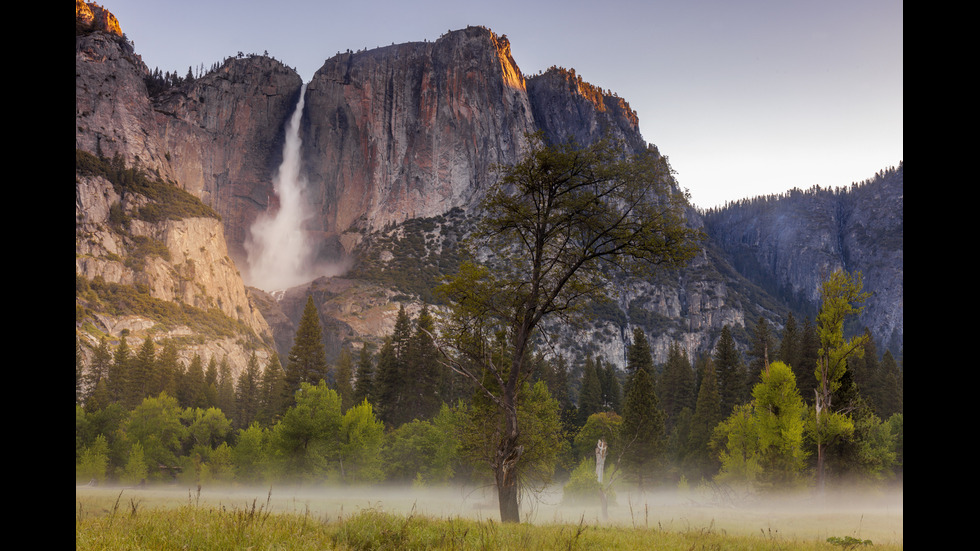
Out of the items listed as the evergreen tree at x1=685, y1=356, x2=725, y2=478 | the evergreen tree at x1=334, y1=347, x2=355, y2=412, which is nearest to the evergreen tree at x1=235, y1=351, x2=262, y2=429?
the evergreen tree at x1=334, y1=347, x2=355, y2=412

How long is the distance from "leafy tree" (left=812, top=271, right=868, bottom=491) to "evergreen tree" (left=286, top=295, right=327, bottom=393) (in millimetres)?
50237

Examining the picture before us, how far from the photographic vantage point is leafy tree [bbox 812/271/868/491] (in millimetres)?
28594

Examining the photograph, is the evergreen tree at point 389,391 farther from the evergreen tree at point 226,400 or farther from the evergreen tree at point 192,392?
the evergreen tree at point 192,392

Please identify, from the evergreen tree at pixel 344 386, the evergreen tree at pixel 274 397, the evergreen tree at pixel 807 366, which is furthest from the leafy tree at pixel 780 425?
the evergreen tree at pixel 274 397

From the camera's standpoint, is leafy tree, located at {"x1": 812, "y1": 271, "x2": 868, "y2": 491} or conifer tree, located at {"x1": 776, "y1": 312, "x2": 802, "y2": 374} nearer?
leafy tree, located at {"x1": 812, "y1": 271, "x2": 868, "y2": 491}

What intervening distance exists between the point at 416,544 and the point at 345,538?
3.18 ft

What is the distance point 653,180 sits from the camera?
14492mm

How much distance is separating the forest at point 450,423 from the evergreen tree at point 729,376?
6.2 inches

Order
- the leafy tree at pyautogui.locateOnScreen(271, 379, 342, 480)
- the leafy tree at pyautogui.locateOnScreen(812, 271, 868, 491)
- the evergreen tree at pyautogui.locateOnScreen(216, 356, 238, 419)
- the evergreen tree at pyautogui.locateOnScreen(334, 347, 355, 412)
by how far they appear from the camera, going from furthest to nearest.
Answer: the evergreen tree at pyautogui.locateOnScreen(216, 356, 238, 419) → the evergreen tree at pyautogui.locateOnScreen(334, 347, 355, 412) → the leafy tree at pyautogui.locateOnScreen(271, 379, 342, 480) → the leafy tree at pyautogui.locateOnScreen(812, 271, 868, 491)

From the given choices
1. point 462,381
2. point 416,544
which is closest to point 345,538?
point 416,544

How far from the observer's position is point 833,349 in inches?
1153

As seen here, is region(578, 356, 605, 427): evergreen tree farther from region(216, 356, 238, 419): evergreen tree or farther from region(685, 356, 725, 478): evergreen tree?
region(216, 356, 238, 419): evergreen tree
